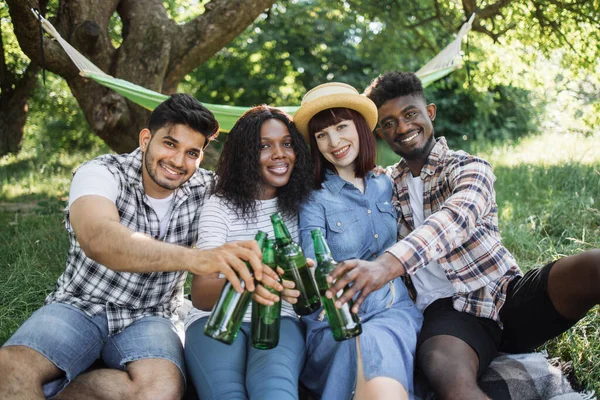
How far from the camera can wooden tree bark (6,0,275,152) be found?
4680 millimetres

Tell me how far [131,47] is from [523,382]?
4.16 meters

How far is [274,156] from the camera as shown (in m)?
2.49

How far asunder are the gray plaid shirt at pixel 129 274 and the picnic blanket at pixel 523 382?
1.23 metres

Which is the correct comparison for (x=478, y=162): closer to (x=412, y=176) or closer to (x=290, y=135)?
(x=412, y=176)

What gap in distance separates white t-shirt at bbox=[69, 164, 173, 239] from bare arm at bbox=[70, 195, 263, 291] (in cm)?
6

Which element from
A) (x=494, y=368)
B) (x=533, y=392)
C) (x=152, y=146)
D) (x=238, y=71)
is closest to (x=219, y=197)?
(x=152, y=146)

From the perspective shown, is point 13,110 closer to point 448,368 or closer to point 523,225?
point 523,225

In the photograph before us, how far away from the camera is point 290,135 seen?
2.56 metres

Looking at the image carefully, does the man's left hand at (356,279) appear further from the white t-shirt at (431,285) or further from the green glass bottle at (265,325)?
the white t-shirt at (431,285)

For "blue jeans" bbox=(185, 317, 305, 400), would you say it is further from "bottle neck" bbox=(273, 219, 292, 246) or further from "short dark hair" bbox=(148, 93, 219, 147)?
"short dark hair" bbox=(148, 93, 219, 147)

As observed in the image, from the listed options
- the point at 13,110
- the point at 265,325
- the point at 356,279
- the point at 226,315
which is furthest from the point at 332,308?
the point at 13,110

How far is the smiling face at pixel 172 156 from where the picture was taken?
7.94 feet

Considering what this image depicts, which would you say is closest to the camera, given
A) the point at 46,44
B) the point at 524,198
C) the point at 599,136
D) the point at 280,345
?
the point at 280,345

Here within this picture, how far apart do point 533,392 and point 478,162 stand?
1038mm
